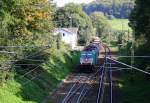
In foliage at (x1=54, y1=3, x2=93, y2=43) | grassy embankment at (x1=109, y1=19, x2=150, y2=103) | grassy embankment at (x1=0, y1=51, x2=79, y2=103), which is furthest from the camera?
foliage at (x1=54, y1=3, x2=93, y2=43)

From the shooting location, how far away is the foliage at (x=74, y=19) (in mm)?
127744

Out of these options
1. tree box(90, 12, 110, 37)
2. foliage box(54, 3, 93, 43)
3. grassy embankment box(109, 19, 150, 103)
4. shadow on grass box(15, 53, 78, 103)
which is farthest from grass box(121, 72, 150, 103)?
tree box(90, 12, 110, 37)

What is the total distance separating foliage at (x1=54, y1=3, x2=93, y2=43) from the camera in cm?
12774

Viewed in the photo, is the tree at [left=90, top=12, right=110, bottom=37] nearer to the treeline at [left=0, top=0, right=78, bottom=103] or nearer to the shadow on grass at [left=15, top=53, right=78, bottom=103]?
the shadow on grass at [left=15, top=53, right=78, bottom=103]

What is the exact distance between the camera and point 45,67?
55.1m

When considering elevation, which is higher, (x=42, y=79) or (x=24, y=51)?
(x=24, y=51)

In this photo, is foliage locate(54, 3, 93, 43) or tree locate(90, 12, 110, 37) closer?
foliage locate(54, 3, 93, 43)

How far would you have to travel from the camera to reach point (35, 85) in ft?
143

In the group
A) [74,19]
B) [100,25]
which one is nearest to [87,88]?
[74,19]

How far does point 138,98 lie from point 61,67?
22555 mm

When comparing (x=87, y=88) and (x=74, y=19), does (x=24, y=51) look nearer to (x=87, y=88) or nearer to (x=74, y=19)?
(x=87, y=88)

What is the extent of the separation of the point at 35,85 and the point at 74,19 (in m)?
97.2

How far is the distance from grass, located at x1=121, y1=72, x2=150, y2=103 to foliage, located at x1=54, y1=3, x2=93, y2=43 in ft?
235

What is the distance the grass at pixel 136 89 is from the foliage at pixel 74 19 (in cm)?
7160
